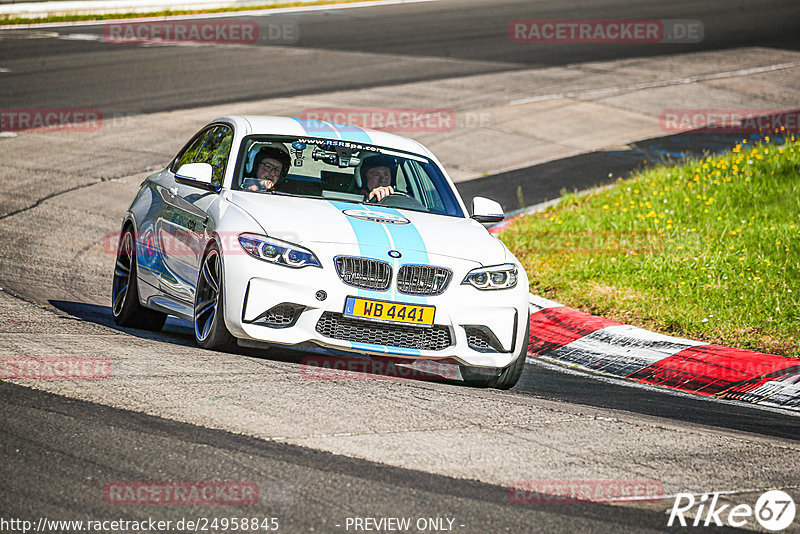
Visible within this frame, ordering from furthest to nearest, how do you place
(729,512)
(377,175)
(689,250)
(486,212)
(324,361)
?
(689,250) → (377,175) → (486,212) → (324,361) → (729,512)

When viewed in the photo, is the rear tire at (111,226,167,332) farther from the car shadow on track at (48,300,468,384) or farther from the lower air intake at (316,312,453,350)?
the lower air intake at (316,312,453,350)

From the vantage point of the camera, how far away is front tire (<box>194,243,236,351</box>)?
21.3ft

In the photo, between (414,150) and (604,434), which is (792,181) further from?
(604,434)

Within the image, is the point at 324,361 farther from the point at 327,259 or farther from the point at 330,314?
the point at 327,259

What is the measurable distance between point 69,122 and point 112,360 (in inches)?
466

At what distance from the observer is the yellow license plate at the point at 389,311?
633 cm

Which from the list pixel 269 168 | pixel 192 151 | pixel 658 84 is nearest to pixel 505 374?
pixel 269 168

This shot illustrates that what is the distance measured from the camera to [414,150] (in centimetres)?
818

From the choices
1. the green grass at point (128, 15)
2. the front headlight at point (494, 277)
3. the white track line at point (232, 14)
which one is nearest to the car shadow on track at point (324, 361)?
the front headlight at point (494, 277)

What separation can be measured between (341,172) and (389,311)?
72.3 inches

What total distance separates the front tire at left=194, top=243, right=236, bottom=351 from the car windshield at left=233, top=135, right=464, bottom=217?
2.91 ft

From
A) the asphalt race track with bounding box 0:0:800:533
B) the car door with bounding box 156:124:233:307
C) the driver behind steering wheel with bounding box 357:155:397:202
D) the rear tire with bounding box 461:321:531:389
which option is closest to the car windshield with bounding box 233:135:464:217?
the driver behind steering wheel with bounding box 357:155:397:202

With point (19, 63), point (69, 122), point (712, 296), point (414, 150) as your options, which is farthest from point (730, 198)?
point (19, 63)

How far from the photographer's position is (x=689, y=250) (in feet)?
34.4
